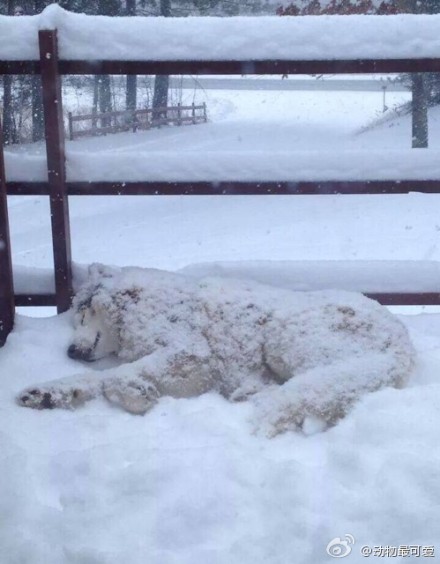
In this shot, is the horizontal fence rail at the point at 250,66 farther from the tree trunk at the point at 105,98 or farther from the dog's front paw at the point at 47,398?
the tree trunk at the point at 105,98

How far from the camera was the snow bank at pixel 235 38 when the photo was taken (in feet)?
11.2

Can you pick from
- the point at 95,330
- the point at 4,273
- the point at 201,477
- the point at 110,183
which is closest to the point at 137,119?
the point at 110,183

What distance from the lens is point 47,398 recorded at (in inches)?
118

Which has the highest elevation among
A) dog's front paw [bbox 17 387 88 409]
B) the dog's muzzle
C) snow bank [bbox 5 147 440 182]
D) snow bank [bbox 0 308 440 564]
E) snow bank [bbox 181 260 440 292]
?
snow bank [bbox 5 147 440 182]

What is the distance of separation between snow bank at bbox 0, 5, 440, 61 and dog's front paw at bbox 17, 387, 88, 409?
1.58 m

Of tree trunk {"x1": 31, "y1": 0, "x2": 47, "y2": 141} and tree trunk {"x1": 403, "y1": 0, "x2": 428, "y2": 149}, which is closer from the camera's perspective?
tree trunk {"x1": 31, "y1": 0, "x2": 47, "y2": 141}

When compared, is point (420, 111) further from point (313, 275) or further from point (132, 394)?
point (132, 394)

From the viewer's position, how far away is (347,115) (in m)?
15.0

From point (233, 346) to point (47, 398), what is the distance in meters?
0.83

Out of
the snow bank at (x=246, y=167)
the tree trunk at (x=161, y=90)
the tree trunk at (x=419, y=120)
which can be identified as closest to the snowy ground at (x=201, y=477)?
the snow bank at (x=246, y=167)

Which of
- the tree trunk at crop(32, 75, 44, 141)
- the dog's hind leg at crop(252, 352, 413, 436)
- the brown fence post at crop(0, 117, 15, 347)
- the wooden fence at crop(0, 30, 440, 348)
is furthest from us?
the tree trunk at crop(32, 75, 44, 141)

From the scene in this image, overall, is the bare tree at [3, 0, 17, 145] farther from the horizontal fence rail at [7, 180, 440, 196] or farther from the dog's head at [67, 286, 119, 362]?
the dog's head at [67, 286, 119, 362]

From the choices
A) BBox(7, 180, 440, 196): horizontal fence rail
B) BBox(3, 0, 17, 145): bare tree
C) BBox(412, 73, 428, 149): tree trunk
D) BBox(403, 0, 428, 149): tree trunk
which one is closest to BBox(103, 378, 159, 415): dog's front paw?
BBox(7, 180, 440, 196): horizontal fence rail

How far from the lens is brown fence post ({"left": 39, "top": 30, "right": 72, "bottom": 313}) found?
3.43 m
